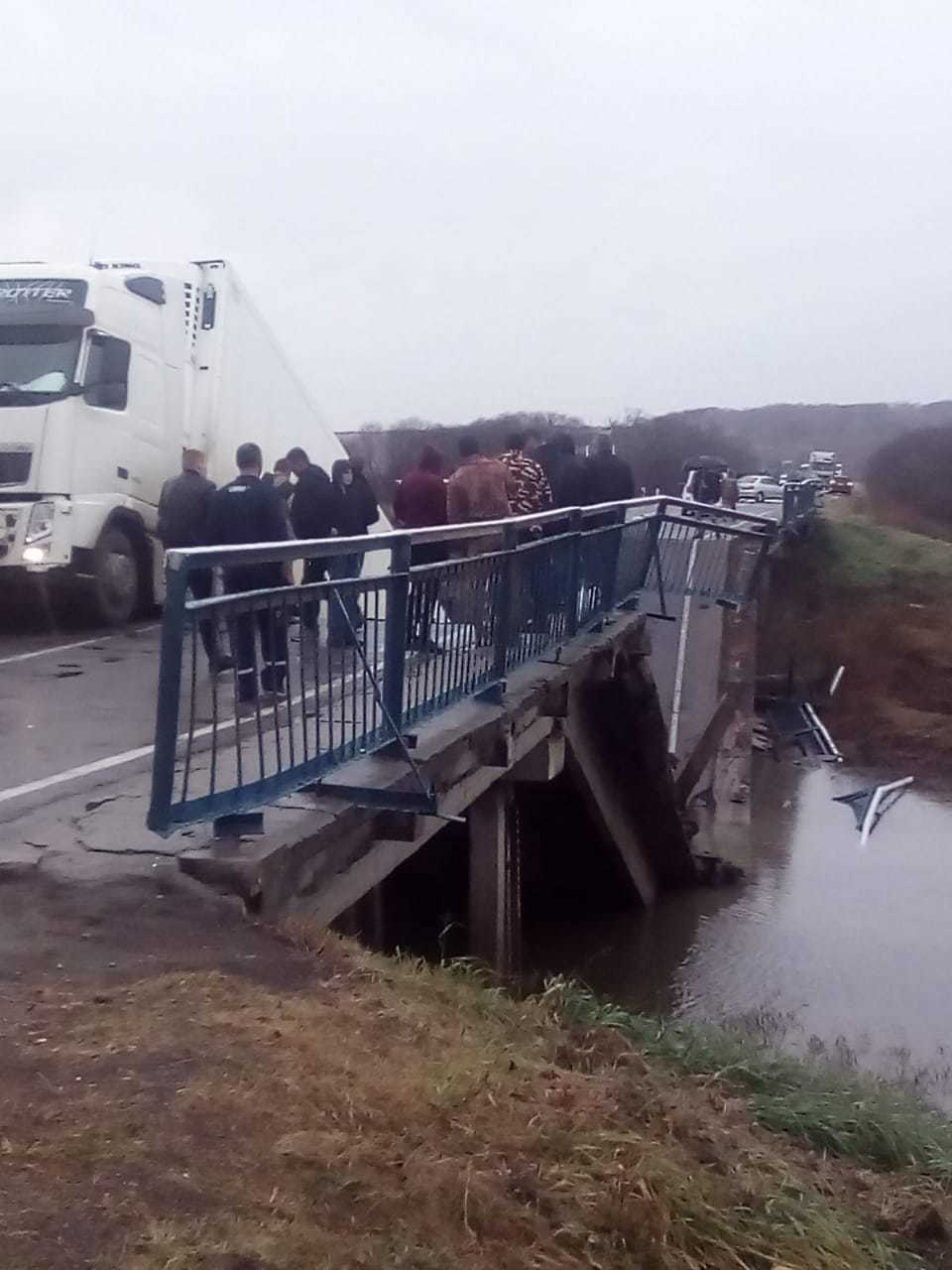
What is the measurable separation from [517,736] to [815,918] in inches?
316

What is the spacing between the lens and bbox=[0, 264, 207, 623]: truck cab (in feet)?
39.3

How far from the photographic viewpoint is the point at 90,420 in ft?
40.5

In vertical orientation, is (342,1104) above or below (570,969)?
above

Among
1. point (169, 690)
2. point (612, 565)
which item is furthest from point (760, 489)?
point (169, 690)

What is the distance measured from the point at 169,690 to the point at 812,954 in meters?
10.8

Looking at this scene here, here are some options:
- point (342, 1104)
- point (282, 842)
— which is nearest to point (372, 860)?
point (282, 842)

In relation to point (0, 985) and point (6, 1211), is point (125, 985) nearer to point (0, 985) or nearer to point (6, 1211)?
point (0, 985)

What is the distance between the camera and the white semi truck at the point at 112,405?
39.3 ft

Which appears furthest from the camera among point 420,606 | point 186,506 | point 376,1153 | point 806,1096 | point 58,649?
point 58,649

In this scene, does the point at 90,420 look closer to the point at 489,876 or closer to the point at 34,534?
the point at 34,534

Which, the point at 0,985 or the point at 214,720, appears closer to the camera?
the point at 0,985

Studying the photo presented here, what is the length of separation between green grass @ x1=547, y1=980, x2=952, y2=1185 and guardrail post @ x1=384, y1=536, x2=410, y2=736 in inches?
56.9

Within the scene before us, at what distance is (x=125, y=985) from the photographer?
439 centimetres

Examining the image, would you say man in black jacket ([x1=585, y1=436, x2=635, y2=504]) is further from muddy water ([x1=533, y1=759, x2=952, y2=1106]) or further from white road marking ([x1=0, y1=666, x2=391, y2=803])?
white road marking ([x1=0, y1=666, x2=391, y2=803])
